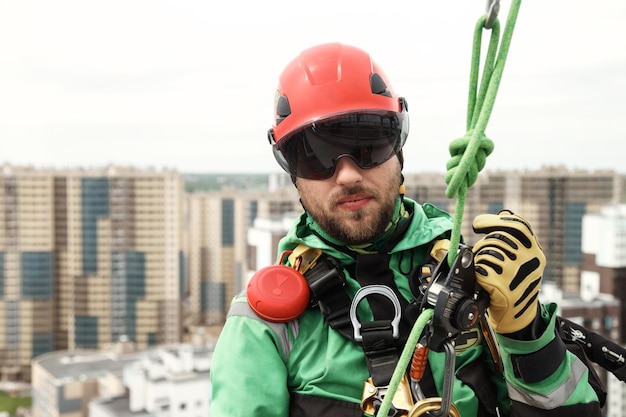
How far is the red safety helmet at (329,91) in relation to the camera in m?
1.46

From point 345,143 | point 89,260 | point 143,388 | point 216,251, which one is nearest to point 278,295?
point 345,143

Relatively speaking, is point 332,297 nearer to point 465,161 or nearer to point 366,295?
point 366,295

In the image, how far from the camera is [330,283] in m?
1.43

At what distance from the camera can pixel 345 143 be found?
143 centimetres

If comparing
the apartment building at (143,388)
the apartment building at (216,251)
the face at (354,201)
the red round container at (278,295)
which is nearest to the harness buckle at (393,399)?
the red round container at (278,295)

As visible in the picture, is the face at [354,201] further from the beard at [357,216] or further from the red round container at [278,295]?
the red round container at [278,295]

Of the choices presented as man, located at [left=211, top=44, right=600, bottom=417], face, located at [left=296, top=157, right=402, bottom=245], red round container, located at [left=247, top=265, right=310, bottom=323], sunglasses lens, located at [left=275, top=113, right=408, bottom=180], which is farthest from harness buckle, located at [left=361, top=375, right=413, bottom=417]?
sunglasses lens, located at [left=275, top=113, right=408, bottom=180]

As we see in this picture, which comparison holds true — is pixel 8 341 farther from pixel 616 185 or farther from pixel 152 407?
pixel 616 185

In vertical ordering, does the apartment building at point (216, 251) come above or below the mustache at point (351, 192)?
below

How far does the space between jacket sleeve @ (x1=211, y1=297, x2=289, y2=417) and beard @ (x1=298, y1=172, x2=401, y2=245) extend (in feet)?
0.80

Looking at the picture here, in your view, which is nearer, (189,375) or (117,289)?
(189,375)

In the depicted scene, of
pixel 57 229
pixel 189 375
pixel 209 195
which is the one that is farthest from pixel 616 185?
pixel 57 229

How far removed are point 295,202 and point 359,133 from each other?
28.1 meters

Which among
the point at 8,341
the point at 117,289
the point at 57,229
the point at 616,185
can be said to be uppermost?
the point at 616,185
